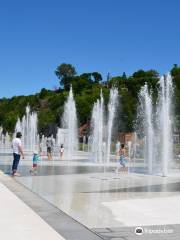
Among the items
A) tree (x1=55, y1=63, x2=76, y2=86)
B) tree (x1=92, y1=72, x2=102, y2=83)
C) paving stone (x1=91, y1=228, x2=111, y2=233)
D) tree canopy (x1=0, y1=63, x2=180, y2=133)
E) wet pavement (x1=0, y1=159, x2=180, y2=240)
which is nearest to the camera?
paving stone (x1=91, y1=228, x2=111, y2=233)

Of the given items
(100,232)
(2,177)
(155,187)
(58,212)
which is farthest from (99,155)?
(100,232)

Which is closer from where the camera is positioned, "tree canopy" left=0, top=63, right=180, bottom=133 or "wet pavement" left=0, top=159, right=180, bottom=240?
"wet pavement" left=0, top=159, right=180, bottom=240

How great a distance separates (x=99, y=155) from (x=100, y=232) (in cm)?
2000

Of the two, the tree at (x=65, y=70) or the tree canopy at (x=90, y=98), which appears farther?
the tree at (x=65, y=70)

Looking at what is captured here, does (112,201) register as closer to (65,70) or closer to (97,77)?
(97,77)

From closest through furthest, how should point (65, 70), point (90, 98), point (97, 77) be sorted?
point (90, 98), point (97, 77), point (65, 70)

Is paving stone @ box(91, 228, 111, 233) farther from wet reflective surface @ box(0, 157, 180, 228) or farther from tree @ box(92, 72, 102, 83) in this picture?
tree @ box(92, 72, 102, 83)

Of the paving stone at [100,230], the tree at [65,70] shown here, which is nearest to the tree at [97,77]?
the tree at [65,70]

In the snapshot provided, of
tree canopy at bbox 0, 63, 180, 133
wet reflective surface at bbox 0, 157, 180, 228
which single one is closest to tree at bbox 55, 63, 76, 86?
tree canopy at bbox 0, 63, 180, 133

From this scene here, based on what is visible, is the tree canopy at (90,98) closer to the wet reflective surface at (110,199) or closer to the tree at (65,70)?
the tree at (65,70)

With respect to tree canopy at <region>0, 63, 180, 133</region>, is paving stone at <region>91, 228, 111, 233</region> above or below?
below

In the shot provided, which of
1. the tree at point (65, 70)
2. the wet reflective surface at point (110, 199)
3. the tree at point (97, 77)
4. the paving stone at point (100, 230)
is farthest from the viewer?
the tree at point (65, 70)

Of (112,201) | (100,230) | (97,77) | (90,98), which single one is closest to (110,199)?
(112,201)

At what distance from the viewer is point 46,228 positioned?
7.23 m
